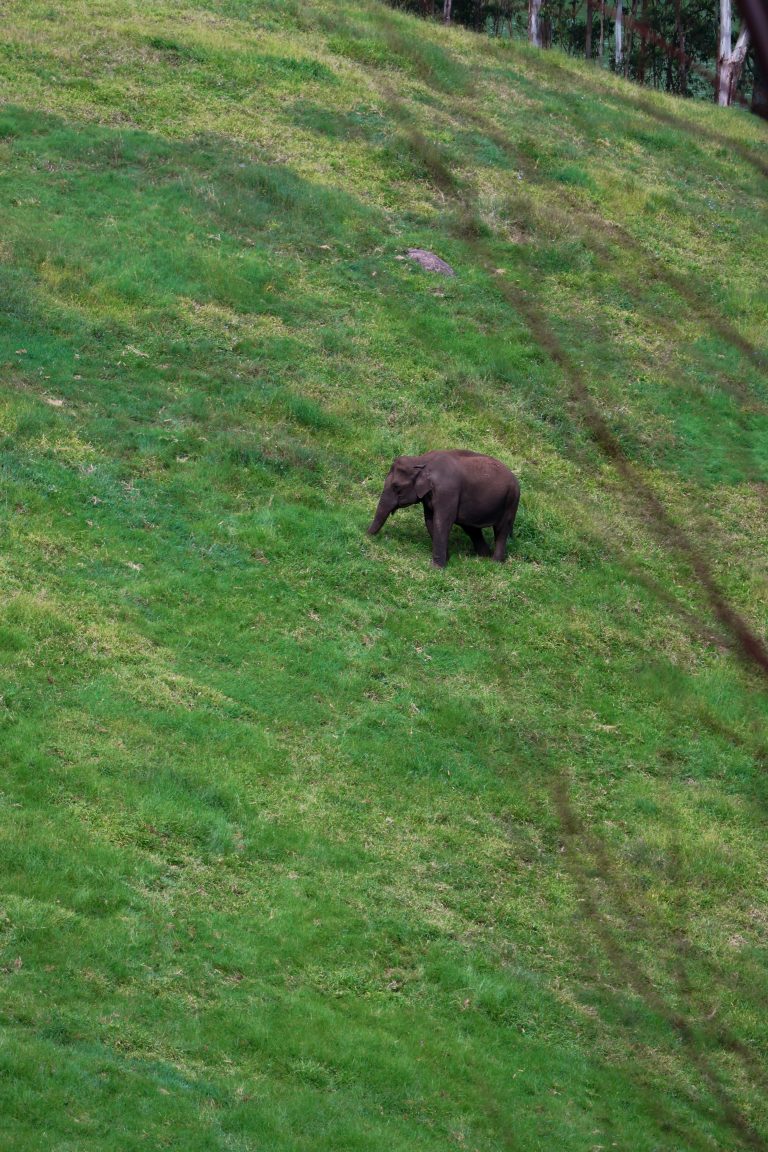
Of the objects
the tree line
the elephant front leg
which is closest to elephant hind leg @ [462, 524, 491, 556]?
the elephant front leg

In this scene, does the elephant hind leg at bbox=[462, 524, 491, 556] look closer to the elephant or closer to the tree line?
the elephant

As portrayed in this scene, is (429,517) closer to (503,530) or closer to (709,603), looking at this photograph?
(503,530)

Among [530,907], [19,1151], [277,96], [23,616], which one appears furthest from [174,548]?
[277,96]

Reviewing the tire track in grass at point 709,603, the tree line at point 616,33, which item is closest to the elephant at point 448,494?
the tire track in grass at point 709,603

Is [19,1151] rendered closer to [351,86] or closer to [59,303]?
[59,303]

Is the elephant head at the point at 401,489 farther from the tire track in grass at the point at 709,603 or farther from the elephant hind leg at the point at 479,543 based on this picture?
the tire track in grass at the point at 709,603

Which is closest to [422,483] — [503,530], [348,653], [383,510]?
[383,510]
